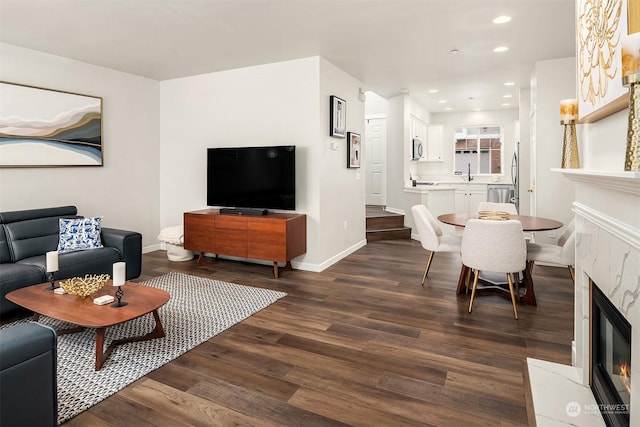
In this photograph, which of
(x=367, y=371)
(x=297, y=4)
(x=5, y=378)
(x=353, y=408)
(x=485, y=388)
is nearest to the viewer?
(x=5, y=378)

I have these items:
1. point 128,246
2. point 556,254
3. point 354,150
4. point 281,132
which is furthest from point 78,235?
point 556,254

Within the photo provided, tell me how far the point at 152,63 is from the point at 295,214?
8.66ft

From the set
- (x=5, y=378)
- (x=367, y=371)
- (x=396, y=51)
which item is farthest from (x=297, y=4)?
(x=5, y=378)

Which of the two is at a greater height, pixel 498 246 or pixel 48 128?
pixel 48 128

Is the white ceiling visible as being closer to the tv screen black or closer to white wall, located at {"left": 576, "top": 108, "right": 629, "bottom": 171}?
the tv screen black

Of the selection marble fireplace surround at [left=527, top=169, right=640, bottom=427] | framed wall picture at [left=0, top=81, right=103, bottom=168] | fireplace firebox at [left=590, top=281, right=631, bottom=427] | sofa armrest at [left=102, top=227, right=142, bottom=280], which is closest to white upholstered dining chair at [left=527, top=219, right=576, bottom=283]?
marble fireplace surround at [left=527, top=169, right=640, bottom=427]

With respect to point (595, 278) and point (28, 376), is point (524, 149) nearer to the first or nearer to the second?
point (595, 278)

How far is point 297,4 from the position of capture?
3.09m

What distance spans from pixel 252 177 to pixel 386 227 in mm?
3054

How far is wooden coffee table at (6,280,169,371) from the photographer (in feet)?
7.60

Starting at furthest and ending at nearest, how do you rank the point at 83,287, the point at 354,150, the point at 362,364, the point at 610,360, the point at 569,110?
the point at 354,150, the point at 83,287, the point at 362,364, the point at 569,110, the point at 610,360

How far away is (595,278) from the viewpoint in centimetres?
171

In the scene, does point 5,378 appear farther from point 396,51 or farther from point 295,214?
Answer: point 396,51

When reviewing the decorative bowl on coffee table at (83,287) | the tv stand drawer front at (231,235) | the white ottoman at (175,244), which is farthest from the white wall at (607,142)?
the white ottoman at (175,244)
